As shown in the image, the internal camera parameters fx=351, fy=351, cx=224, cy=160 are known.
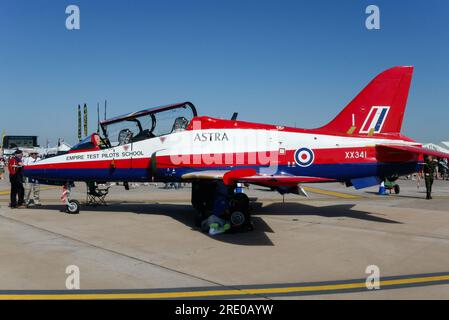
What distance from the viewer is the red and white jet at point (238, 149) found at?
33.3ft

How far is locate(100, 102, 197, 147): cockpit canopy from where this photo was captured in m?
10.4

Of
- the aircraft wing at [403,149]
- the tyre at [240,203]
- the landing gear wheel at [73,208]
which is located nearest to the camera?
the tyre at [240,203]

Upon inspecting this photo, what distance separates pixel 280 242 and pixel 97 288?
4.12 m

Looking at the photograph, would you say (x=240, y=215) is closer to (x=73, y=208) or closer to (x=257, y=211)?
(x=257, y=211)

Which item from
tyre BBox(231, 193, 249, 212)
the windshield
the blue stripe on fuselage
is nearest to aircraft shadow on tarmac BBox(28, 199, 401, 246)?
tyre BBox(231, 193, 249, 212)

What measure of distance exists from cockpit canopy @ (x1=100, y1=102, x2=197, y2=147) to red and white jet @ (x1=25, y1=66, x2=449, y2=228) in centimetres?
A: 3

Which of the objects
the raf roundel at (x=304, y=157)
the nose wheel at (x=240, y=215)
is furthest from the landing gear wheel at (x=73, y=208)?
the raf roundel at (x=304, y=157)

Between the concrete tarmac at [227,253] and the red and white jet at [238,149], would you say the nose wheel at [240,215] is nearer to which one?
the concrete tarmac at [227,253]

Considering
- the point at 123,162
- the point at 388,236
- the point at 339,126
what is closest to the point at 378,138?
the point at 339,126

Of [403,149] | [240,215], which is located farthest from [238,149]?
[403,149]

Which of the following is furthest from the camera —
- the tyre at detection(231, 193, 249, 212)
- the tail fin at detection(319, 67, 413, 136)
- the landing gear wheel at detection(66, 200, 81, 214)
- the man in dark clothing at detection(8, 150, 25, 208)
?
the man in dark clothing at detection(8, 150, 25, 208)

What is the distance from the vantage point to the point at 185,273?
5543 mm

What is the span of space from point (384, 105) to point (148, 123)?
7442mm

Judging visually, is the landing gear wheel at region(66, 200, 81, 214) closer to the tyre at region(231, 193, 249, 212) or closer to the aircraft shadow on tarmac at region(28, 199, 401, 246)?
the aircraft shadow on tarmac at region(28, 199, 401, 246)
